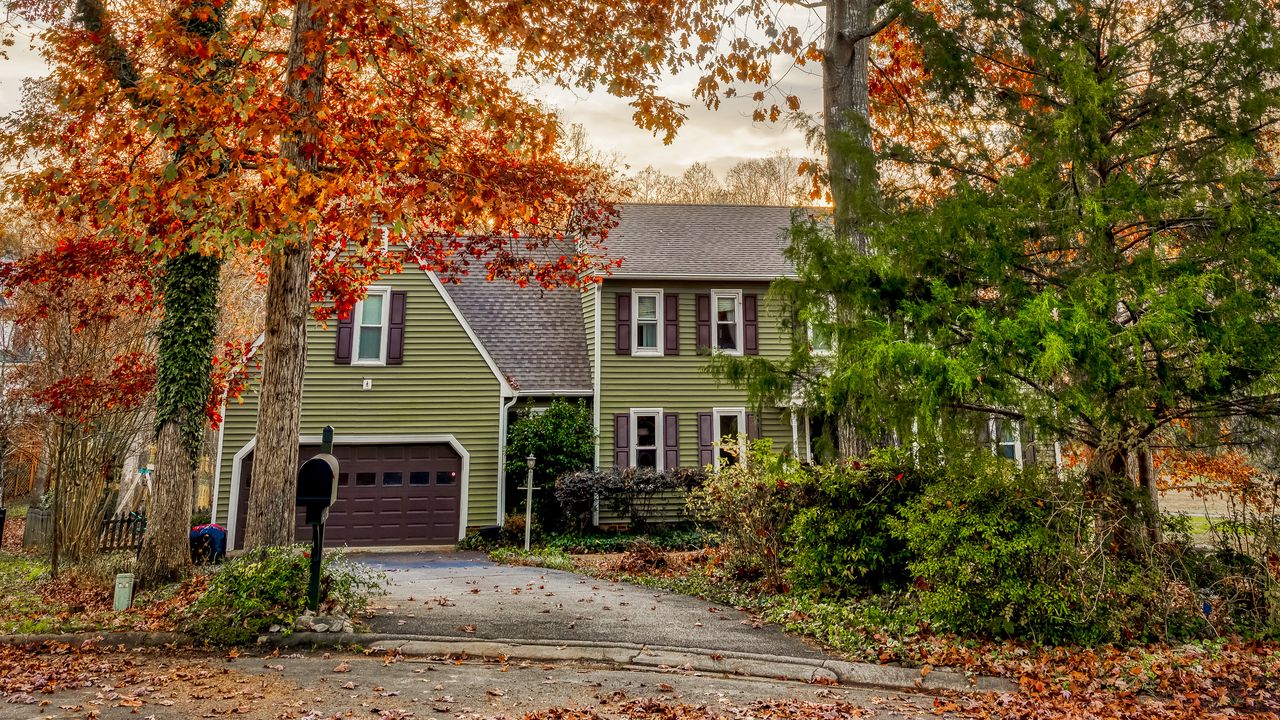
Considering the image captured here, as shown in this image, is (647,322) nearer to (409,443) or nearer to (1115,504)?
(409,443)

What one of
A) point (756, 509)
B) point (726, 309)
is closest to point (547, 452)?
point (726, 309)

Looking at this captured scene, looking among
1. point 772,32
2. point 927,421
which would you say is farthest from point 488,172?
point 927,421

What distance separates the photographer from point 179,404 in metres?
9.65

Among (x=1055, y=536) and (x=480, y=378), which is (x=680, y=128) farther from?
(x=480, y=378)

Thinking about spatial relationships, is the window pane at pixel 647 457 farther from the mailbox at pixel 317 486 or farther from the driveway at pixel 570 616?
the mailbox at pixel 317 486

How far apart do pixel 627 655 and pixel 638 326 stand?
500 inches

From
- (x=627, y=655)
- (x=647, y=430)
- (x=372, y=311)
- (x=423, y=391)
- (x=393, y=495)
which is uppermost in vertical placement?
(x=372, y=311)

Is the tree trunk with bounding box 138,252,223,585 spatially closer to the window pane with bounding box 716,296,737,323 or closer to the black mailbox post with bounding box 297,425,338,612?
the black mailbox post with bounding box 297,425,338,612

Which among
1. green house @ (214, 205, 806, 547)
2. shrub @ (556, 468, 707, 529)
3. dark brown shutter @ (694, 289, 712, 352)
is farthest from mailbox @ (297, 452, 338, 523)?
dark brown shutter @ (694, 289, 712, 352)

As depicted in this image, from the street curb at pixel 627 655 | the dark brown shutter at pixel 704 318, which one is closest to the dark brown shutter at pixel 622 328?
the dark brown shutter at pixel 704 318

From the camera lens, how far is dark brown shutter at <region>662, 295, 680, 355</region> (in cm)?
1873

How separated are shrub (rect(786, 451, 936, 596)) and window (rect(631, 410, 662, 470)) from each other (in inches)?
376

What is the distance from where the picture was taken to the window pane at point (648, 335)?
61.7ft

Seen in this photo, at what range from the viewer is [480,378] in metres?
17.6
